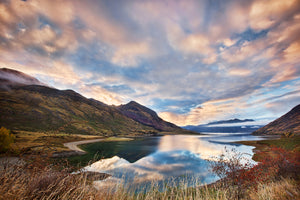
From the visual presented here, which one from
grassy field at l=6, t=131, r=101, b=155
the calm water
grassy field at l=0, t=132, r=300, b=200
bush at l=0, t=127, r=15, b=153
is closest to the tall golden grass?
grassy field at l=0, t=132, r=300, b=200

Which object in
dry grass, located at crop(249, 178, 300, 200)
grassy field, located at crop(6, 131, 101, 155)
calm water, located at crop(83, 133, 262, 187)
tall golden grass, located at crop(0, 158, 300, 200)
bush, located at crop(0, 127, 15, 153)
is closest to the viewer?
tall golden grass, located at crop(0, 158, 300, 200)

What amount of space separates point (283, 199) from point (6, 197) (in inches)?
473

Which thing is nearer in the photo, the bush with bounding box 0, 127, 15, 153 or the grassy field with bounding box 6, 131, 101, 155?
the grassy field with bounding box 6, 131, 101, 155

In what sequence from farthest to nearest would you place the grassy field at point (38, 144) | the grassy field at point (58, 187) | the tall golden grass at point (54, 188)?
the grassy field at point (38, 144)
the grassy field at point (58, 187)
the tall golden grass at point (54, 188)

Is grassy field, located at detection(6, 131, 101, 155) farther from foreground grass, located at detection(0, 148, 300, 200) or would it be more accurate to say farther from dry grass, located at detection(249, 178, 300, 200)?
dry grass, located at detection(249, 178, 300, 200)

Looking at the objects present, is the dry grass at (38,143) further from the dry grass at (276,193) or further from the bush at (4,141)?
the dry grass at (276,193)

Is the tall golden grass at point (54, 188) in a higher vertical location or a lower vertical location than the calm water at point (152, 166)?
higher

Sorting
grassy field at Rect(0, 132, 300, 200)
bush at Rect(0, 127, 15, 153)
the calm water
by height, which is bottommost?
the calm water

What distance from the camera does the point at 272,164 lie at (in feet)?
56.5

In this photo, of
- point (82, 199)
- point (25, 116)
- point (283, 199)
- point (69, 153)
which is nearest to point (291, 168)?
point (283, 199)

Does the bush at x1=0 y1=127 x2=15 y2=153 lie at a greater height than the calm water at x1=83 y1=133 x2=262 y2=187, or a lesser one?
greater

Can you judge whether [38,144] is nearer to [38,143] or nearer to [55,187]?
[38,143]

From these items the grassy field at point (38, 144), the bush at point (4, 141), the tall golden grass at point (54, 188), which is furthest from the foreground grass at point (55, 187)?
the bush at point (4, 141)

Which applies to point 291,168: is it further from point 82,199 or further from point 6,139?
point 6,139
